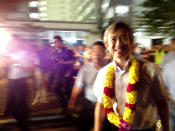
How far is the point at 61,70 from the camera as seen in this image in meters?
5.95

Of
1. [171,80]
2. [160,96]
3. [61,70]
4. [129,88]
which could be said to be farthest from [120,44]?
[61,70]

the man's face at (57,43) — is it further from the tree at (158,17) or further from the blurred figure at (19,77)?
the tree at (158,17)

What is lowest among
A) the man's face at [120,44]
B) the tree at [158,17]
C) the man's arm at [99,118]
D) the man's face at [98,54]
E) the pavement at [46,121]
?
the pavement at [46,121]

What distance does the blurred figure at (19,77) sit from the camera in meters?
4.30

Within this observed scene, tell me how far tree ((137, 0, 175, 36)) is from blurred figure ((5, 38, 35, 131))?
2063 millimetres

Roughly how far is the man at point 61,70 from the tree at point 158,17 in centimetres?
225

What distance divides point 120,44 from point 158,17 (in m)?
2.37

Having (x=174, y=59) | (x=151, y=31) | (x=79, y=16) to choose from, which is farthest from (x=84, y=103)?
(x=79, y=16)

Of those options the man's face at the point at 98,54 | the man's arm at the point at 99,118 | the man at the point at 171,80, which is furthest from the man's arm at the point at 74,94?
the man's arm at the point at 99,118

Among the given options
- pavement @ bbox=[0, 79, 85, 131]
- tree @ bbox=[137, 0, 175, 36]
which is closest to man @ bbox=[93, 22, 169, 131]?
tree @ bbox=[137, 0, 175, 36]

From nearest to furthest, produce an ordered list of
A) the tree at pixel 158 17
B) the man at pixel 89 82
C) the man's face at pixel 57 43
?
1. the man at pixel 89 82
2. the tree at pixel 158 17
3. the man's face at pixel 57 43

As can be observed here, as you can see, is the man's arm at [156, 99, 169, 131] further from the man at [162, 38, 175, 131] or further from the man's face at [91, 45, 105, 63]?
the man's face at [91, 45, 105, 63]

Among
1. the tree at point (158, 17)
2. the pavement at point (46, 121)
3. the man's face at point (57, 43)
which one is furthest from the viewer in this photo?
the man's face at point (57, 43)

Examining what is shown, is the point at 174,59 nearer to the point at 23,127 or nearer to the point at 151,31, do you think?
the point at 151,31
